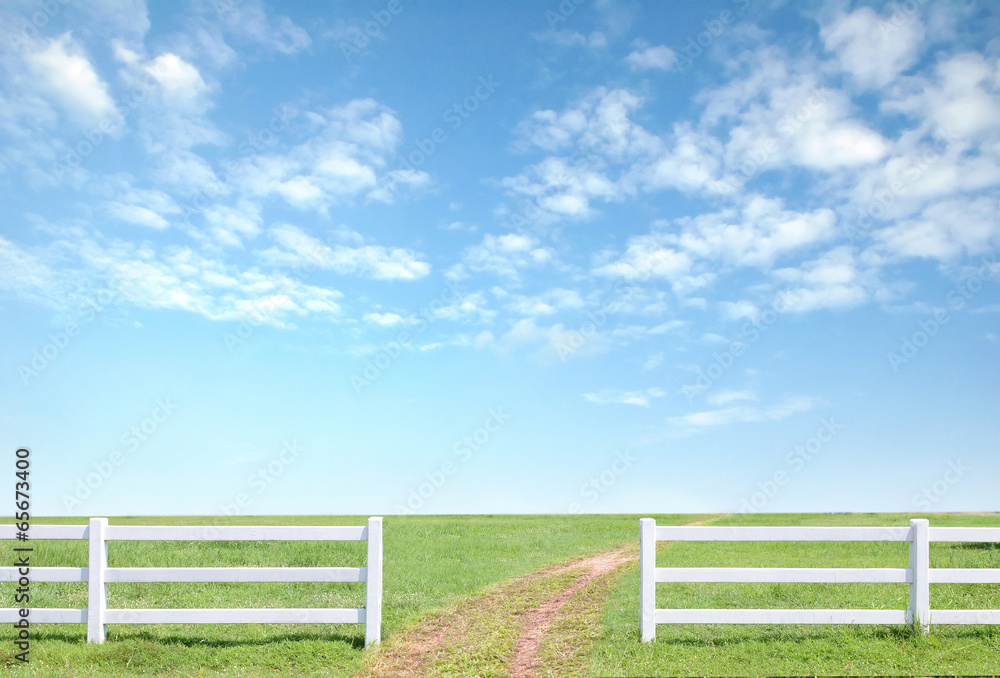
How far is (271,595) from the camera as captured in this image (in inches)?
505

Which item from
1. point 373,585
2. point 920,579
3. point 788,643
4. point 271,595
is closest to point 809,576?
point 788,643

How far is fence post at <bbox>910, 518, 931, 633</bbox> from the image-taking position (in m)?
9.63

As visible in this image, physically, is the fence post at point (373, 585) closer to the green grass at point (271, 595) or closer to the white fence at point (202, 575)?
the white fence at point (202, 575)

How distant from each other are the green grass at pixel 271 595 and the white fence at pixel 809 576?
12.3 feet

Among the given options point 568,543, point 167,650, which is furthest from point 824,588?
point 167,650

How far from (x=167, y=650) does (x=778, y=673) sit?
25.8 feet

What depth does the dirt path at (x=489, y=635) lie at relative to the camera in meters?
8.73

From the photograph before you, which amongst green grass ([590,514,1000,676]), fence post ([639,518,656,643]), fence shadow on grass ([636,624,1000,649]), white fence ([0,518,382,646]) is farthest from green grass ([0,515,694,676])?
fence shadow on grass ([636,624,1000,649])

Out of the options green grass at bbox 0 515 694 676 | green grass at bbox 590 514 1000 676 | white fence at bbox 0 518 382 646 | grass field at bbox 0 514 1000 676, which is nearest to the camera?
green grass at bbox 590 514 1000 676

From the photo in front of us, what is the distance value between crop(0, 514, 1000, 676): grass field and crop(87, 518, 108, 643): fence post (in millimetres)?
200

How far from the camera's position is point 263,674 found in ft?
28.3

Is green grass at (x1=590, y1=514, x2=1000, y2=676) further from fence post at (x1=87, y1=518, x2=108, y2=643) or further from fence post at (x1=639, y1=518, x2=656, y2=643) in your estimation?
fence post at (x1=87, y1=518, x2=108, y2=643)

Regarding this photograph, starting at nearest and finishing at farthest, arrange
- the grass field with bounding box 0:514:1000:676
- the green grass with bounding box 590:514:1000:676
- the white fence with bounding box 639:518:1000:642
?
the green grass with bounding box 590:514:1000:676 < the grass field with bounding box 0:514:1000:676 < the white fence with bounding box 639:518:1000:642

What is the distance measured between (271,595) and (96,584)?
3.80m
